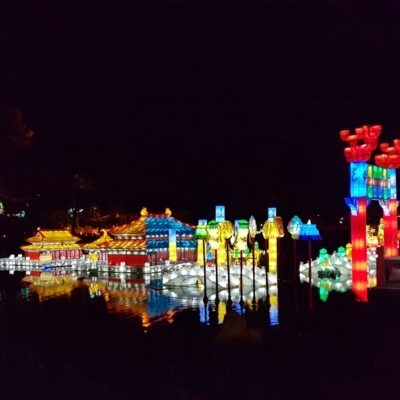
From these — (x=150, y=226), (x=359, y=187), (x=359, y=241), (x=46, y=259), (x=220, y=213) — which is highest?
(x=359, y=187)

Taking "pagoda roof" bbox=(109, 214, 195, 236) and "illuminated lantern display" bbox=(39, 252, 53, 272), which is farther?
"illuminated lantern display" bbox=(39, 252, 53, 272)

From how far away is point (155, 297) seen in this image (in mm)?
15094

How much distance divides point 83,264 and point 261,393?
59.0 feet

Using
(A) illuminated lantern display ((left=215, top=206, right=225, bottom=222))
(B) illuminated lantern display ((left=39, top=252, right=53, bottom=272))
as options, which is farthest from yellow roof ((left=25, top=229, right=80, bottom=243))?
(A) illuminated lantern display ((left=215, top=206, right=225, bottom=222))

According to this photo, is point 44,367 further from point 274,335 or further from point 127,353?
point 274,335

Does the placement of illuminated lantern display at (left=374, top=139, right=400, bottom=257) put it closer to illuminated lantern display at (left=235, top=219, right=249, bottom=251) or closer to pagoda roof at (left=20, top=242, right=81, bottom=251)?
illuminated lantern display at (left=235, top=219, right=249, bottom=251)

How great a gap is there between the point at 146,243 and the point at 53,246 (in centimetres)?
705

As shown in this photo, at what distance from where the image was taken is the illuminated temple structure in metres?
21.7

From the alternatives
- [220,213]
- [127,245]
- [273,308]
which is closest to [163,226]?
[127,245]

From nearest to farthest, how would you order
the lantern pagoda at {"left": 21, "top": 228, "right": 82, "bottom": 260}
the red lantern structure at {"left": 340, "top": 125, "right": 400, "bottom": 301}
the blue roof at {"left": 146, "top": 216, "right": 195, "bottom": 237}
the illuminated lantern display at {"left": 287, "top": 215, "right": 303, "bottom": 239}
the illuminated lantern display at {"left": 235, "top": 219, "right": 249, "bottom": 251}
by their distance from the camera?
the illuminated lantern display at {"left": 287, "top": 215, "right": 303, "bottom": 239}, the illuminated lantern display at {"left": 235, "top": 219, "right": 249, "bottom": 251}, the red lantern structure at {"left": 340, "top": 125, "right": 400, "bottom": 301}, the blue roof at {"left": 146, "top": 216, "right": 195, "bottom": 237}, the lantern pagoda at {"left": 21, "top": 228, "right": 82, "bottom": 260}

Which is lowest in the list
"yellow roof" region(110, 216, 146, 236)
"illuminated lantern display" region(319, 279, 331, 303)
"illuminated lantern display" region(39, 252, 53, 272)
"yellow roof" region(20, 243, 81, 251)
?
"illuminated lantern display" region(319, 279, 331, 303)

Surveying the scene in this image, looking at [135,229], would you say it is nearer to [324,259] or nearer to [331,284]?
[324,259]

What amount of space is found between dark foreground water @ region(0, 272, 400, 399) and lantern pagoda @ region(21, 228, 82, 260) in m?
12.2

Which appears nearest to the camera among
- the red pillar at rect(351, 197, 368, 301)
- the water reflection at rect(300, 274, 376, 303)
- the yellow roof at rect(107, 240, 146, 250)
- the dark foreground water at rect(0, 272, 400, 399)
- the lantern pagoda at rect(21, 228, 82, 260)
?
the dark foreground water at rect(0, 272, 400, 399)
